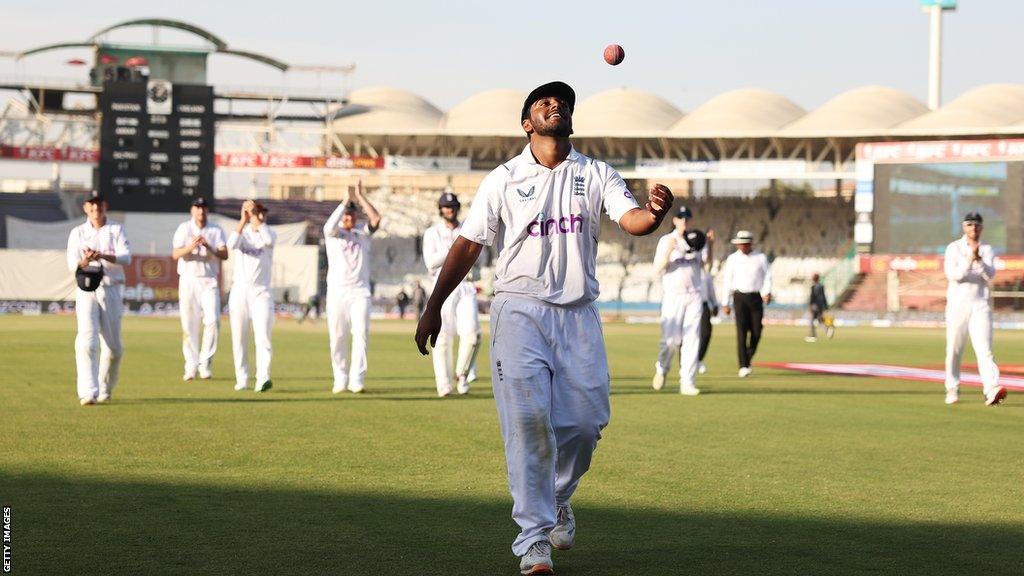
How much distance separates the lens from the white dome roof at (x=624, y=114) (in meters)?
87.2

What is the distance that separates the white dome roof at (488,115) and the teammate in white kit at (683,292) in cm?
6636

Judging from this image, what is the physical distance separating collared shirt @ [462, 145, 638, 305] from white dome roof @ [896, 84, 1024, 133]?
75.5 metres

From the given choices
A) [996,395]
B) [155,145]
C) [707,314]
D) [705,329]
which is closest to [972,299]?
[996,395]

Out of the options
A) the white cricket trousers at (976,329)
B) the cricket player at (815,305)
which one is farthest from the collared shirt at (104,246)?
the cricket player at (815,305)

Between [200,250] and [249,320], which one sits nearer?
[249,320]

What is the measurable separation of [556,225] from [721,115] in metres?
82.5

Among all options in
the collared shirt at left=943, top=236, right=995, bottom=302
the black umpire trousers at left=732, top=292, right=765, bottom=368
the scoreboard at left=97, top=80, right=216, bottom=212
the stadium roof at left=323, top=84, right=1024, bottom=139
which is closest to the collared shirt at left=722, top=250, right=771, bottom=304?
the black umpire trousers at left=732, top=292, right=765, bottom=368

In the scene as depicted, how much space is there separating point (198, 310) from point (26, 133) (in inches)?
2283

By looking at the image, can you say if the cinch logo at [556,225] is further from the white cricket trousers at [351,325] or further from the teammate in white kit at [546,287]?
the white cricket trousers at [351,325]

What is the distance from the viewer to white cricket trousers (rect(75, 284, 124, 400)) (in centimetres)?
1362

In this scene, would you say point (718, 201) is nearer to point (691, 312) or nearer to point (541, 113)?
point (691, 312)

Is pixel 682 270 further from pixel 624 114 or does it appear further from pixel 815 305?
pixel 624 114

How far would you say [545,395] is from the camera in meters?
6.39

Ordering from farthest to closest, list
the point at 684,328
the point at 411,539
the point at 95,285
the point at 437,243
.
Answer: the point at 684,328 → the point at 437,243 → the point at 95,285 → the point at 411,539
